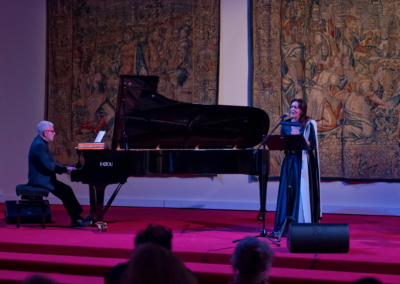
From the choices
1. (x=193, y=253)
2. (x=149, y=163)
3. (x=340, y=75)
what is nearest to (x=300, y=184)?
(x=193, y=253)

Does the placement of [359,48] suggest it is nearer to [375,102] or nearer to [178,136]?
[375,102]

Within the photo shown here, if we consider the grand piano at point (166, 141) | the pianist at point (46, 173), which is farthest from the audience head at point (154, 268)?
the pianist at point (46, 173)

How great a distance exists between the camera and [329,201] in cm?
595

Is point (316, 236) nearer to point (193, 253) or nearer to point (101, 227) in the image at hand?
point (193, 253)

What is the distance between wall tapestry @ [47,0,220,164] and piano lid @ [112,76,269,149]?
1.52m

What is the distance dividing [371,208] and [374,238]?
1.94 m

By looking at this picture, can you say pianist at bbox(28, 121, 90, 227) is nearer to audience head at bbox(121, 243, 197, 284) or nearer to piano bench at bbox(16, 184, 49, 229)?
piano bench at bbox(16, 184, 49, 229)

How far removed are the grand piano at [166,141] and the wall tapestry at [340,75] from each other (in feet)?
4.70

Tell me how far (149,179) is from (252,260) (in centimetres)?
522

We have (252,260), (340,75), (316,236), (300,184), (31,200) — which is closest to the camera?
(252,260)

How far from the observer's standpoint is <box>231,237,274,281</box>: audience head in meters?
1.64

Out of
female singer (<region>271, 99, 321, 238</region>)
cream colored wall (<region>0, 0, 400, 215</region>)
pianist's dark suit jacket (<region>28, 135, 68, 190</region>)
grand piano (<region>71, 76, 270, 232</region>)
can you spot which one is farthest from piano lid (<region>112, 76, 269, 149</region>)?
cream colored wall (<region>0, 0, 400, 215</region>)

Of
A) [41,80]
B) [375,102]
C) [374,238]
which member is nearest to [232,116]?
[374,238]

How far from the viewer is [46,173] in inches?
179
